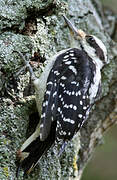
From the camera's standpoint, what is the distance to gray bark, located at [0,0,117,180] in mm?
3924

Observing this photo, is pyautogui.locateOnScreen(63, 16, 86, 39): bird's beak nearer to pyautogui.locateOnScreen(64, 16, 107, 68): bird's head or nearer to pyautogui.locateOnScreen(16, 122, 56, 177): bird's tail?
pyautogui.locateOnScreen(64, 16, 107, 68): bird's head

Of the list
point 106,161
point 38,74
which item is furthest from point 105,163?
point 38,74

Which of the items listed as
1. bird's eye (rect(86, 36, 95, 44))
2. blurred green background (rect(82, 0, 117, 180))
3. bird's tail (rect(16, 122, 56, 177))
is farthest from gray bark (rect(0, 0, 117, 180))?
blurred green background (rect(82, 0, 117, 180))

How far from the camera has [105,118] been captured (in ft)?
17.4

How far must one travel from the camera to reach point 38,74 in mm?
4477

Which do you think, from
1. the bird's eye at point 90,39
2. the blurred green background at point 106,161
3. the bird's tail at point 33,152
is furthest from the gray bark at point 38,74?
the blurred green background at point 106,161

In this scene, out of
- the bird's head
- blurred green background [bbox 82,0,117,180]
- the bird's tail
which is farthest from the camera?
blurred green background [bbox 82,0,117,180]

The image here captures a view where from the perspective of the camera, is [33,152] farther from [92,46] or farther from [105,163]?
[105,163]

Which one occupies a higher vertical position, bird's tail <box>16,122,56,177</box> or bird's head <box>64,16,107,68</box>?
bird's head <box>64,16,107,68</box>

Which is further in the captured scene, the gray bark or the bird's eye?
the bird's eye

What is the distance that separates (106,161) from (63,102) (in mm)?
3508

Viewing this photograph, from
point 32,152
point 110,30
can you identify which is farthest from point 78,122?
point 110,30

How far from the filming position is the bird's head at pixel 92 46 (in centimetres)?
476

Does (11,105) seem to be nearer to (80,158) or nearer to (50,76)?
(50,76)
